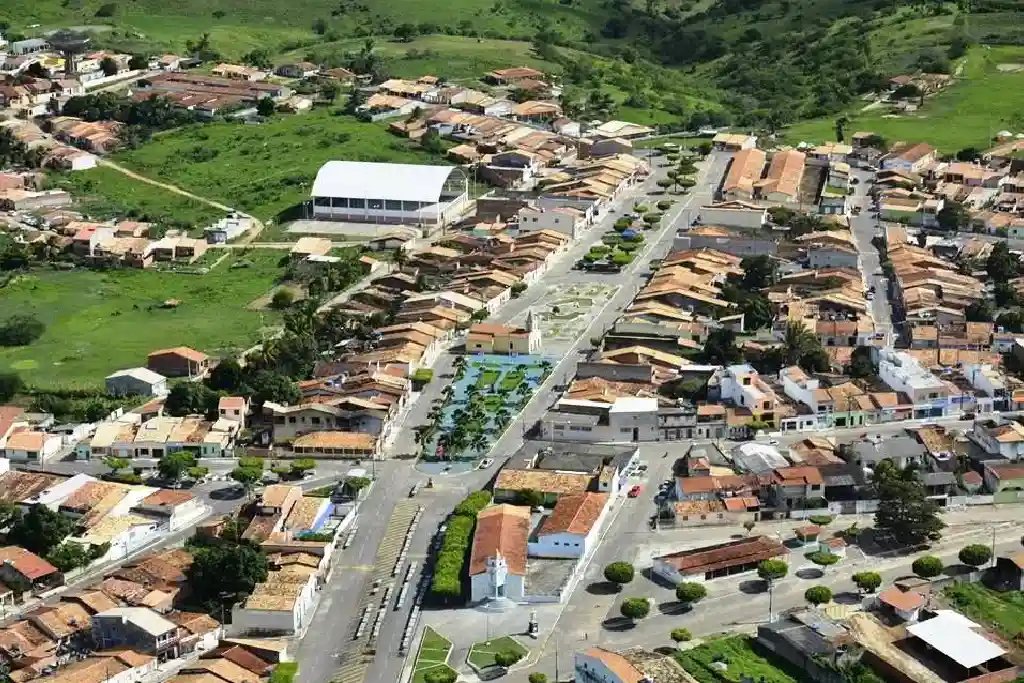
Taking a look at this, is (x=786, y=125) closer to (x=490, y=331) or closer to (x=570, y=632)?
(x=490, y=331)

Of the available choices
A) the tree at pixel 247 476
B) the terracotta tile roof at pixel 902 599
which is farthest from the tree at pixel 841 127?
the terracotta tile roof at pixel 902 599

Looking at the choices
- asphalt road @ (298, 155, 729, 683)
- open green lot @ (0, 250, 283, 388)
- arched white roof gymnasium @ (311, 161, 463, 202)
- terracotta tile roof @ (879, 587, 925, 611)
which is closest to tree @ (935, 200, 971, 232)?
asphalt road @ (298, 155, 729, 683)

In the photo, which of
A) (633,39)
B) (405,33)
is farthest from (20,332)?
(633,39)

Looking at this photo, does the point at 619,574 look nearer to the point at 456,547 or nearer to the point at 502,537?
Result: the point at 502,537

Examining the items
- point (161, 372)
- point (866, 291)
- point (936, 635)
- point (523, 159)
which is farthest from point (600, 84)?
point (936, 635)

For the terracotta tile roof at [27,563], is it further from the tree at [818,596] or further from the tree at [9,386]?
the tree at [818,596]

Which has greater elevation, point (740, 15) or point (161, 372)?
point (740, 15)
